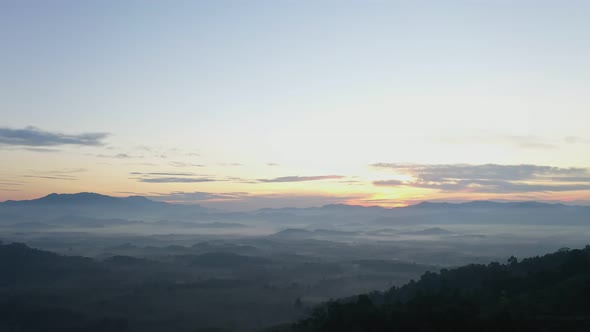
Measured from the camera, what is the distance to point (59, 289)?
96.2 metres

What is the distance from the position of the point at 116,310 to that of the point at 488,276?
60484 millimetres

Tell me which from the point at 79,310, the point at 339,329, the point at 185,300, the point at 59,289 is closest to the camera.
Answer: the point at 339,329

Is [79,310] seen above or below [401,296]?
below

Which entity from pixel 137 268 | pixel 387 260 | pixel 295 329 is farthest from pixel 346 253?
pixel 295 329

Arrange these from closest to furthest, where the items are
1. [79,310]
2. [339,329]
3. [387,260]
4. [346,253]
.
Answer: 1. [339,329]
2. [79,310]
3. [387,260]
4. [346,253]

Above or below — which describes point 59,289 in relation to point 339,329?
below

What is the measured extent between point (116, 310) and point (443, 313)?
218 feet

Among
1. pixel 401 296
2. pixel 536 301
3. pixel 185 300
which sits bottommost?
pixel 185 300

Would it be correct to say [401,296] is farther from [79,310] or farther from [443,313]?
[79,310]

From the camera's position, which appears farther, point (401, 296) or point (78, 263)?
point (78, 263)

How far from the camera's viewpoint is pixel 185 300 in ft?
296

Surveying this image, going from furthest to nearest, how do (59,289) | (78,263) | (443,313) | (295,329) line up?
1. (78,263)
2. (59,289)
3. (295,329)
4. (443,313)

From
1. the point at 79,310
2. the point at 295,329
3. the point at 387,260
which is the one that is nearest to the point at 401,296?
the point at 295,329

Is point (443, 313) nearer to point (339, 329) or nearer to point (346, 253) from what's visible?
point (339, 329)
